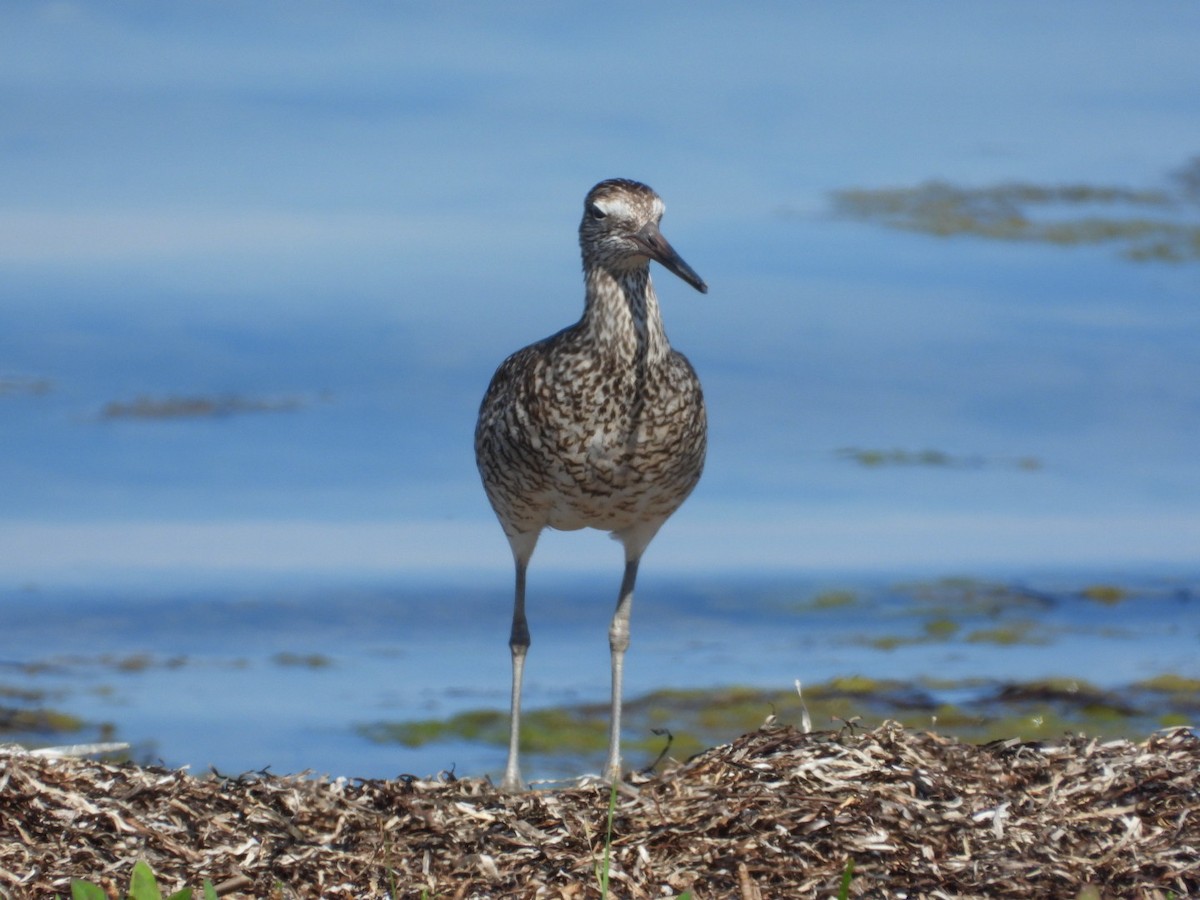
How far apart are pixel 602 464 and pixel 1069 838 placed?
8.66 ft

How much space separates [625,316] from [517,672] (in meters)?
2.09

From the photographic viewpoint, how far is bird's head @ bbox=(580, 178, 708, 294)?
26.9 feet

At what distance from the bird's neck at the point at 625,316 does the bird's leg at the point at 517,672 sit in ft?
4.37

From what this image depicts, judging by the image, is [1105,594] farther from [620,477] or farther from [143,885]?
[143,885]

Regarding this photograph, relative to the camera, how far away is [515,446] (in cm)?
838

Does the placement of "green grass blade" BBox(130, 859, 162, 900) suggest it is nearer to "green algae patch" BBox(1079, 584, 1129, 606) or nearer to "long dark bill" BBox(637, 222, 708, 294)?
"long dark bill" BBox(637, 222, 708, 294)

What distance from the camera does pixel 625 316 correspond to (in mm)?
8297

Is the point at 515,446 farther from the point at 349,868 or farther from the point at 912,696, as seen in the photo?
the point at 912,696

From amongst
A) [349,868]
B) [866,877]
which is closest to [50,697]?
[349,868]

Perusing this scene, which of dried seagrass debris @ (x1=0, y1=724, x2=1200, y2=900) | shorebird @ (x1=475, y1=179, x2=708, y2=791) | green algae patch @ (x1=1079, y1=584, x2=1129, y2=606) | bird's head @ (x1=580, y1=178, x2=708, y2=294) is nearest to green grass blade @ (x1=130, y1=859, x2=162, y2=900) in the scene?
dried seagrass debris @ (x1=0, y1=724, x2=1200, y2=900)

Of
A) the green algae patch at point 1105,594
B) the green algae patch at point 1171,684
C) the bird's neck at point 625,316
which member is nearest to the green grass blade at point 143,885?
the bird's neck at point 625,316

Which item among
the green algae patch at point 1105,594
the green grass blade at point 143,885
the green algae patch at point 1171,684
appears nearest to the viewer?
the green grass blade at point 143,885

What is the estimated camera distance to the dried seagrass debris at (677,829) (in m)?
6.15

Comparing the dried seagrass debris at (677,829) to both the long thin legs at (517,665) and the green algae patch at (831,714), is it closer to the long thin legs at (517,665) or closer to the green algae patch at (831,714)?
the long thin legs at (517,665)
